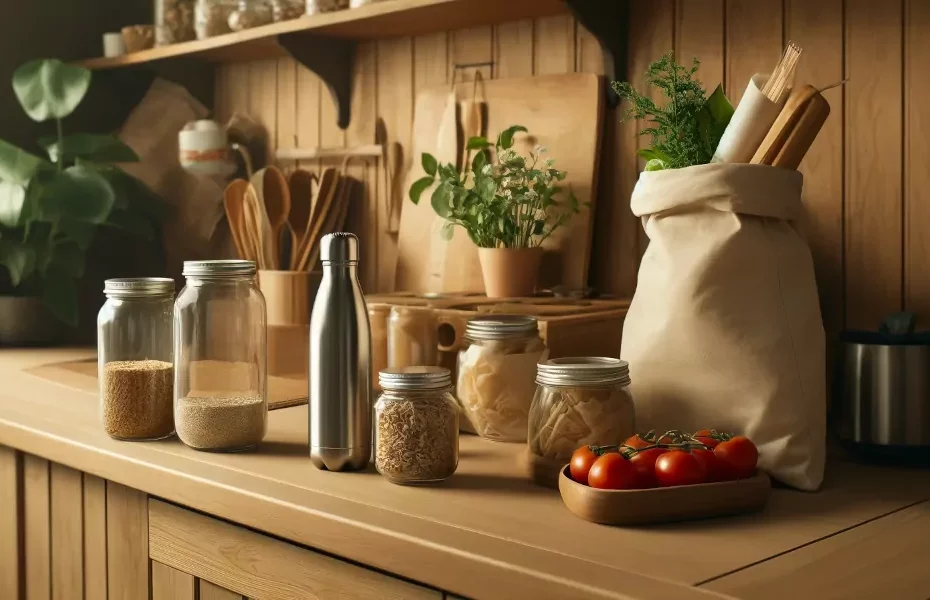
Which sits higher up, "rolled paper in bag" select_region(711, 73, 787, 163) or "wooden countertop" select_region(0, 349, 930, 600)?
"rolled paper in bag" select_region(711, 73, 787, 163)

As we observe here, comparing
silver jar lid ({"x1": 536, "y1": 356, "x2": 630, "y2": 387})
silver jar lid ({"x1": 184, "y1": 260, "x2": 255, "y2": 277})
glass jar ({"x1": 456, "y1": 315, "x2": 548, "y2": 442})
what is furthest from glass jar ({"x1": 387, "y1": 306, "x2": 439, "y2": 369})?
silver jar lid ({"x1": 536, "y1": 356, "x2": 630, "y2": 387})

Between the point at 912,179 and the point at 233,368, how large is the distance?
Result: 35.8 inches

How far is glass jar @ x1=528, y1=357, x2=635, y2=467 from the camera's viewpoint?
1.08 metres

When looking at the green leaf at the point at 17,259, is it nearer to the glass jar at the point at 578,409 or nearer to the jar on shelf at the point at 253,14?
the jar on shelf at the point at 253,14

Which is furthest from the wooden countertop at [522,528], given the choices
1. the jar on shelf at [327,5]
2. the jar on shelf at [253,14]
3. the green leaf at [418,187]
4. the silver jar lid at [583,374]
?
the jar on shelf at [253,14]

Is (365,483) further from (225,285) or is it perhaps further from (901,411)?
(901,411)

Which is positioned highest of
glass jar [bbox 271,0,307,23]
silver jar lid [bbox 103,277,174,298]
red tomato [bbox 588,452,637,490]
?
glass jar [bbox 271,0,307,23]

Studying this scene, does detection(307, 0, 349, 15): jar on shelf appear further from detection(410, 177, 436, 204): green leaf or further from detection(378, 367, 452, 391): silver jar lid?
detection(378, 367, 452, 391): silver jar lid

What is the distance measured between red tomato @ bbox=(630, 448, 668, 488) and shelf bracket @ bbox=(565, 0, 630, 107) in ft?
2.67

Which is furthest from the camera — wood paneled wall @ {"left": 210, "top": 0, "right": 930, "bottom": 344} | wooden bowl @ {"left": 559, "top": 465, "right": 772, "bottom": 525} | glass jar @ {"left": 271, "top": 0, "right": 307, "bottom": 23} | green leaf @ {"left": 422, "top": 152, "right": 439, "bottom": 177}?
glass jar @ {"left": 271, "top": 0, "right": 307, "bottom": 23}

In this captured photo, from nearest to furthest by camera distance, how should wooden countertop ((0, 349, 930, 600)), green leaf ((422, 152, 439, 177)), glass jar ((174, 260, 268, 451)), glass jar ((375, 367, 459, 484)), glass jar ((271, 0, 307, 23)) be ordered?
1. wooden countertop ((0, 349, 930, 600))
2. glass jar ((375, 367, 459, 484))
3. glass jar ((174, 260, 268, 451))
4. green leaf ((422, 152, 439, 177))
5. glass jar ((271, 0, 307, 23))

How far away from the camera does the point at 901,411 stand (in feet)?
3.85

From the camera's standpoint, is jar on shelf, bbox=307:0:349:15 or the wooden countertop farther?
jar on shelf, bbox=307:0:349:15

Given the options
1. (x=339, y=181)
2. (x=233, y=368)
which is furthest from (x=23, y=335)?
(x=233, y=368)
